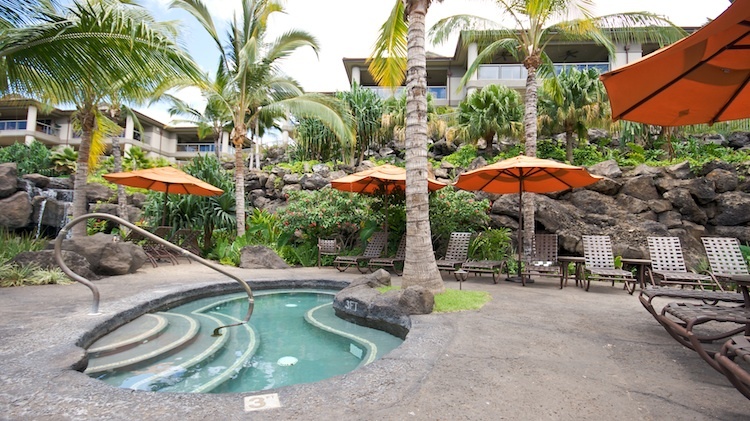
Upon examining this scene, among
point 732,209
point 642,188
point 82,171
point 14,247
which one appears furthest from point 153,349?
point 732,209

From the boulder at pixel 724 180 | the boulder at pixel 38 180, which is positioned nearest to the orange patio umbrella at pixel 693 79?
the boulder at pixel 724 180

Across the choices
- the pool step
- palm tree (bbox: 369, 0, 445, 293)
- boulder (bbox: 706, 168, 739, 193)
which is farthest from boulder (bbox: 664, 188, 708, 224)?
the pool step

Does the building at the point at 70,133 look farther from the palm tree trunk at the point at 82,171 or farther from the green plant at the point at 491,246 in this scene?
the green plant at the point at 491,246

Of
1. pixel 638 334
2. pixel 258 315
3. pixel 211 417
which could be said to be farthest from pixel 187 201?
pixel 638 334

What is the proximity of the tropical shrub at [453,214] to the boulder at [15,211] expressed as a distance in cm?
1205

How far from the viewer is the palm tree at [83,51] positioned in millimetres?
5281

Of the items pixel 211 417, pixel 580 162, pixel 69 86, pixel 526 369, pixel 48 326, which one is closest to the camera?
pixel 211 417

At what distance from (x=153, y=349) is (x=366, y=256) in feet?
18.1

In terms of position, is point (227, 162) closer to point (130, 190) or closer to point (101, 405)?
point (130, 190)

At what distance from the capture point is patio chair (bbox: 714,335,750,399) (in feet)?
6.10

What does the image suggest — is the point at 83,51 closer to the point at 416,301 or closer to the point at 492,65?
the point at 416,301

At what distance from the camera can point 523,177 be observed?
24.4 feet

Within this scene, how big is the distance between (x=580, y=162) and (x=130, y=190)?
18152mm

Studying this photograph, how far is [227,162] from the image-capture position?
22.6 m
